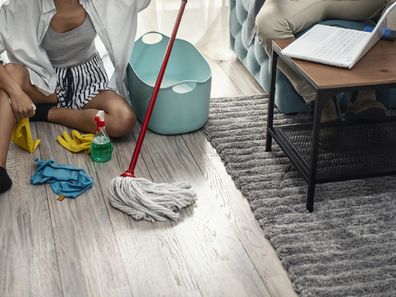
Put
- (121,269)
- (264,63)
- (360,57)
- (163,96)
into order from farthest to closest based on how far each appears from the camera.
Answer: (264,63) < (163,96) < (360,57) < (121,269)

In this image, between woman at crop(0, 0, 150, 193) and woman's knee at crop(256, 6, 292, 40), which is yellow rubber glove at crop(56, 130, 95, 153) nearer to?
woman at crop(0, 0, 150, 193)

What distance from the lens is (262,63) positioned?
276 cm

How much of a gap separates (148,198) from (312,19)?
956mm

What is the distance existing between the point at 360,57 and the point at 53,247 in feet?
3.57

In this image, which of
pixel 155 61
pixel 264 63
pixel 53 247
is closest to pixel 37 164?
pixel 53 247

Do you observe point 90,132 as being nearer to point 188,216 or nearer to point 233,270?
point 188,216

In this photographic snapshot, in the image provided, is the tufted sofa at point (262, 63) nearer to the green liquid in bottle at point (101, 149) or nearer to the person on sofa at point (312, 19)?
the person on sofa at point (312, 19)

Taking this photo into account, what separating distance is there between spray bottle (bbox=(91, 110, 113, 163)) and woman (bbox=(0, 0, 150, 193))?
11 centimetres

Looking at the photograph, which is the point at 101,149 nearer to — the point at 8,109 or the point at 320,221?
the point at 8,109

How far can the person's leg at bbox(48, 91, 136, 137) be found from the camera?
7.86 feet

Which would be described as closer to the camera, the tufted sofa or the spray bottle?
the spray bottle

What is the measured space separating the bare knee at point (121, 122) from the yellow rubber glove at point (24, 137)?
28cm

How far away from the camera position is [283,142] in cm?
220

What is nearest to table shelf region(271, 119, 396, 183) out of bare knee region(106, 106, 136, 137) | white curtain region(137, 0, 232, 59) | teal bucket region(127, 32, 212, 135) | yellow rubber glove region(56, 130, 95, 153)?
teal bucket region(127, 32, 212, 135)
